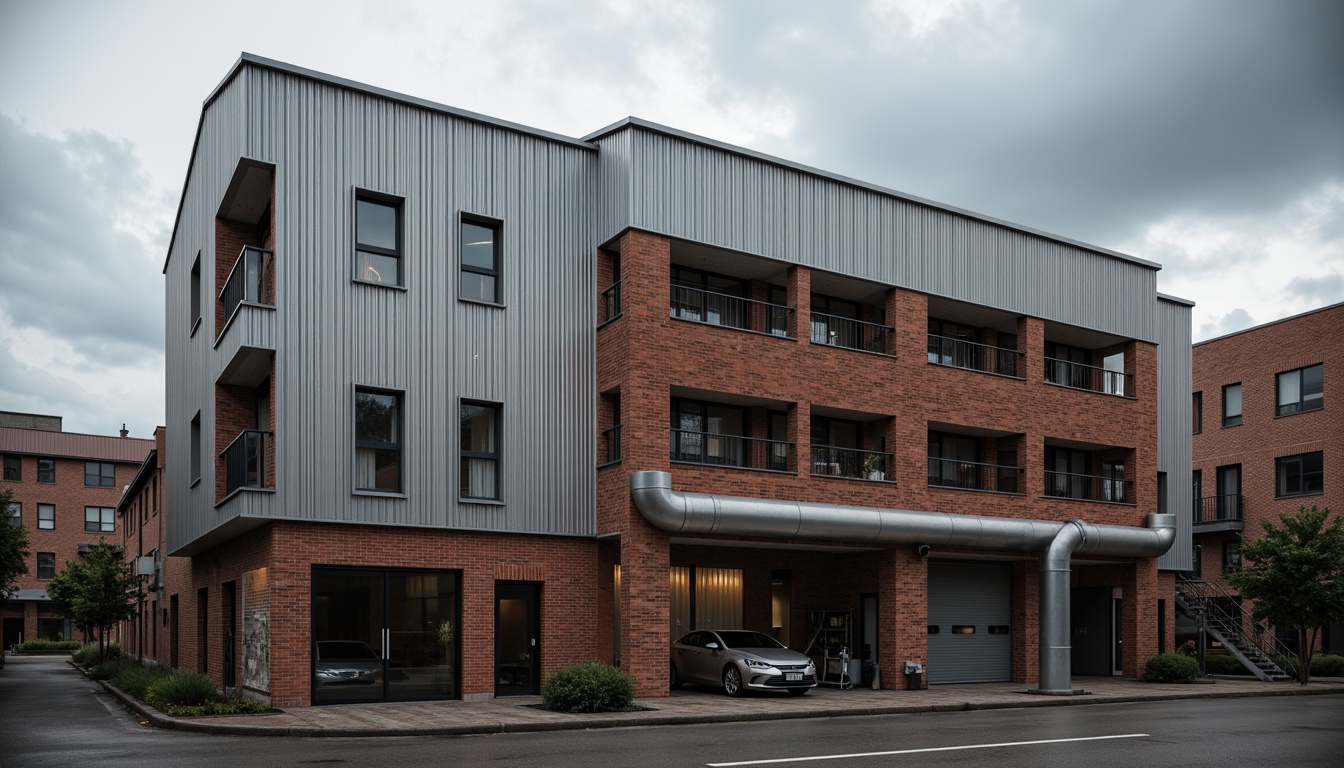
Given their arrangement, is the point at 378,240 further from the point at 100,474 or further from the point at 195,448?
the point at 100,474

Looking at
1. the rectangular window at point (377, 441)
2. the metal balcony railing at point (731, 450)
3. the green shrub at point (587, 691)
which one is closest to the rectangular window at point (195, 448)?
the rectangular window at point (377, 441)

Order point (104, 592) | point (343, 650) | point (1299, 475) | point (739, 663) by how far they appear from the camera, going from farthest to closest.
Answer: point (1299, 475)
point (104, 592)
point (739, 663)
point (343, 650)

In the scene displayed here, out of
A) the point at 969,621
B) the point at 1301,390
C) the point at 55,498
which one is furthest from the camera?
the point at 55,498

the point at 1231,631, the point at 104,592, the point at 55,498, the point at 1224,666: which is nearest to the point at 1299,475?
the point at 1224,666

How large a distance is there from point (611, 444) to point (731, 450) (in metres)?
3.33

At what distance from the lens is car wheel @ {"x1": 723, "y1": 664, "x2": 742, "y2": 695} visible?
23844 mm

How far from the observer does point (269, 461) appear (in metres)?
21.2

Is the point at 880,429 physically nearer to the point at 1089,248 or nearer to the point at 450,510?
the point at 1089,248

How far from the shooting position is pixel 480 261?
23953 mm

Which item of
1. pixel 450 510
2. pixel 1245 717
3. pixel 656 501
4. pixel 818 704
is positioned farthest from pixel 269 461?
pixel 1245 717

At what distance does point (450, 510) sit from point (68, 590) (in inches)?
1335

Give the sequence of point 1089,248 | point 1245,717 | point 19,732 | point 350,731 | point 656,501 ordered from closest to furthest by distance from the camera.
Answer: point 350,731, point 19,732, point 1245,717, point 656,501, point 1089,248

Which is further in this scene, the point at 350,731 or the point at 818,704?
the point at 818,704

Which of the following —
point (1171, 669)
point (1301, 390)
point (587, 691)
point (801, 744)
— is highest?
point (1301, 390)
